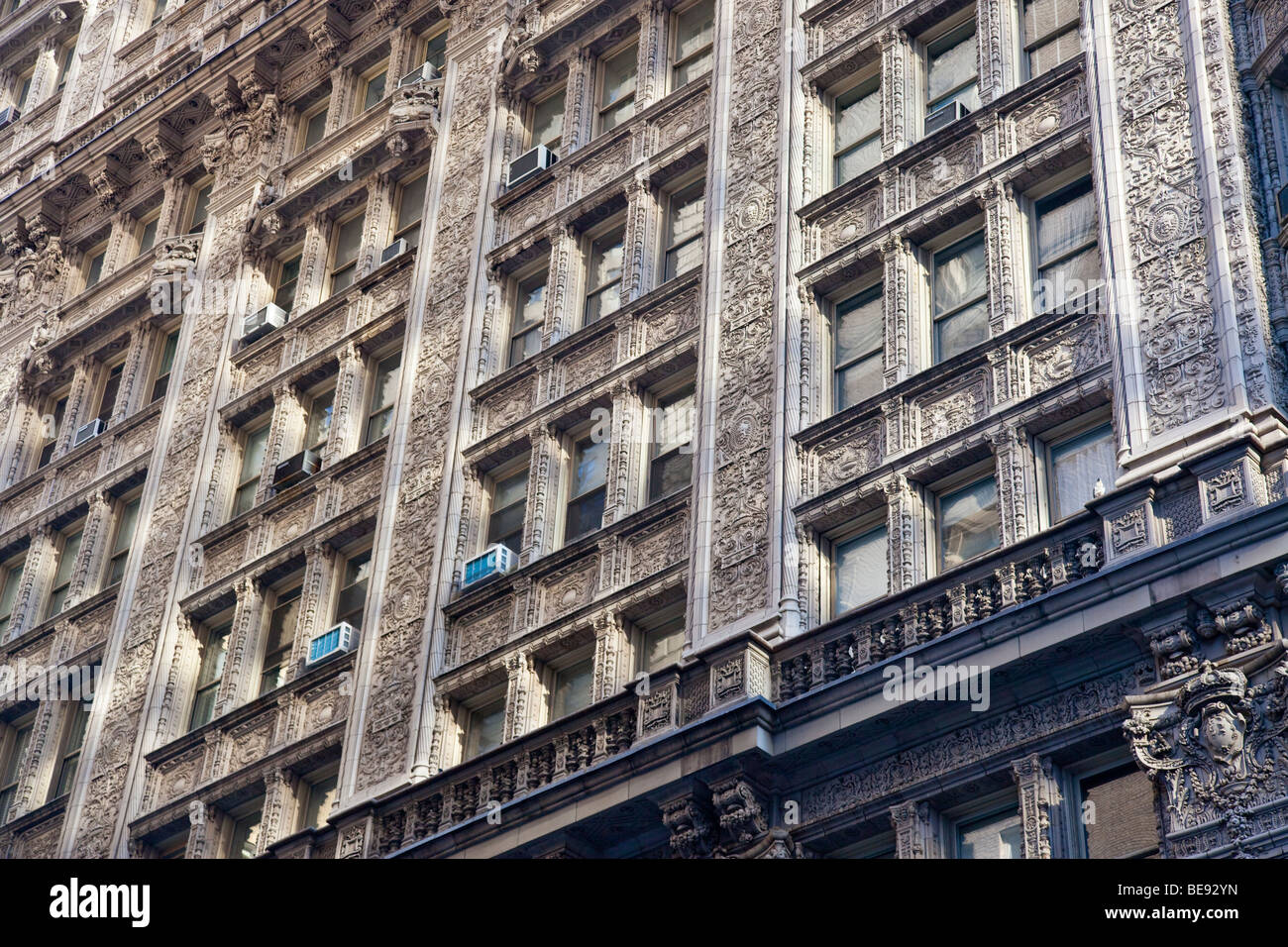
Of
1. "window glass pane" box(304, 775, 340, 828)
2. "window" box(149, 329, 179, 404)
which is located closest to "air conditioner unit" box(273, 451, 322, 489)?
"window" box(149, 329, 179, 404)

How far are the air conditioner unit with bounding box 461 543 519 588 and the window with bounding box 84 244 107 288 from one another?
18409 mm

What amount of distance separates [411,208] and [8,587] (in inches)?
439

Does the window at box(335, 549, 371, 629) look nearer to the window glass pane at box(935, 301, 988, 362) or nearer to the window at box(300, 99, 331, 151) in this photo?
the window glass pane at box(935, 301, 988, 362)

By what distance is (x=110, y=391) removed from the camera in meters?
42.8

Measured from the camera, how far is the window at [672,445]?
2958 cm

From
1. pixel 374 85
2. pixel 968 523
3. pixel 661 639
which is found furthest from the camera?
pixel 374 85

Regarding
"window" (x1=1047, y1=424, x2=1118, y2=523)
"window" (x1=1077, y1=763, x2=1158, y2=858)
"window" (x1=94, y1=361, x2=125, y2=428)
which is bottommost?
"window" (x1=1077, y1=763, x2=1158, y2=858)

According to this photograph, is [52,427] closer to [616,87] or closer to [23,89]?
[23,89]

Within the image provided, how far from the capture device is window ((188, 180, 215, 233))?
1722 inches

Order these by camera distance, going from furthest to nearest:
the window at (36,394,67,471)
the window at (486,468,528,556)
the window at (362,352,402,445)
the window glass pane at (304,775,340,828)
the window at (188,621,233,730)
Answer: the window at (36,394,67,471), the window at (362,352,402,445), the window at (188,621,233,730), the window at (486,468,528,556), the window glass pane at (304,775,340,828)

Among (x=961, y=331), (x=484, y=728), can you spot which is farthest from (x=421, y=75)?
(x=961, y=331)

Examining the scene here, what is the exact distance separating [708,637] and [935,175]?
24.0 ft

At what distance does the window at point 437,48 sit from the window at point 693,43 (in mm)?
6524

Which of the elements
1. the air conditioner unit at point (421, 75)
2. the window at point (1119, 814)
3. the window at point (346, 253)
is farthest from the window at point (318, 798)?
the air conditioner unit at point (421, 75)
